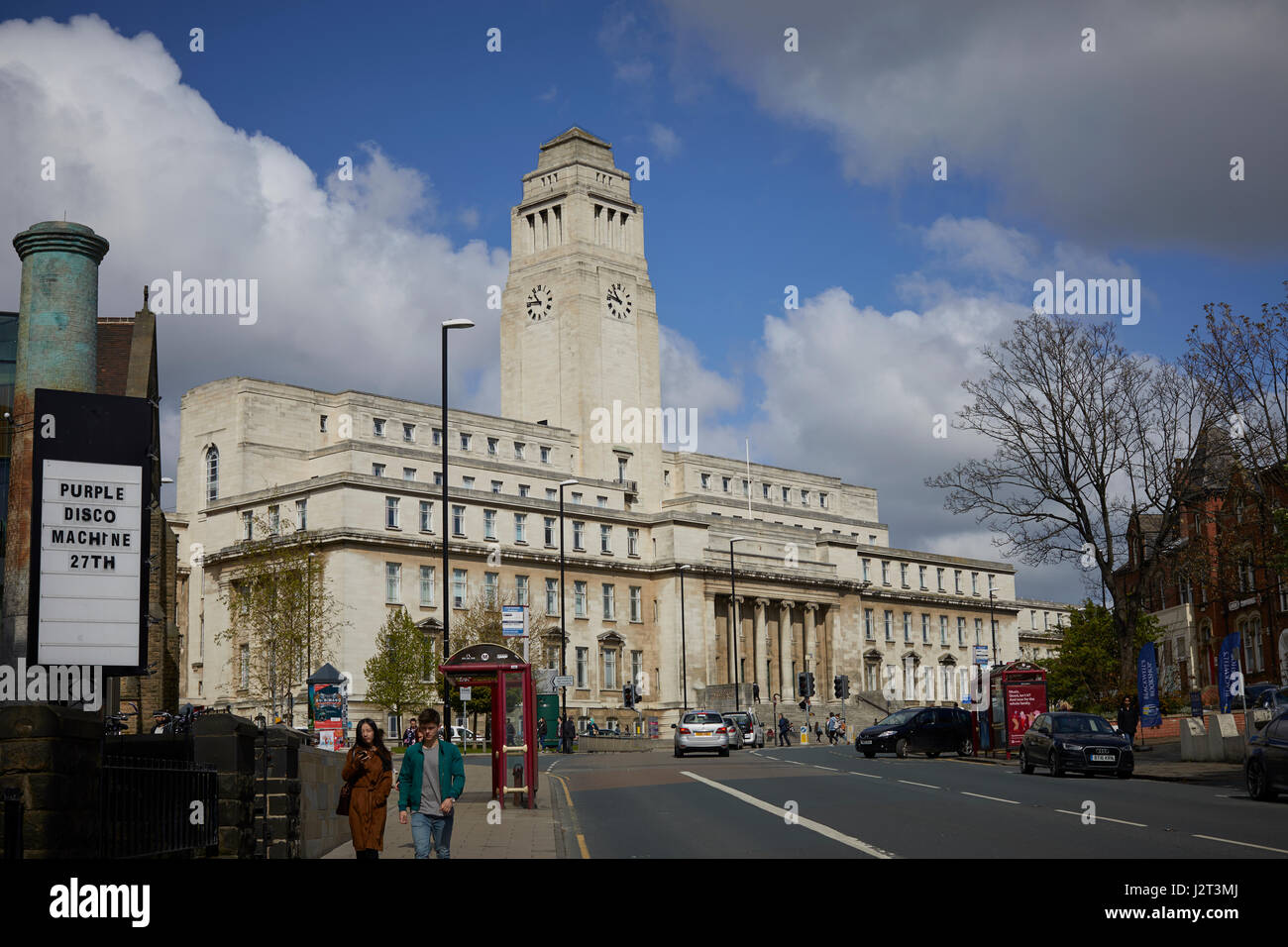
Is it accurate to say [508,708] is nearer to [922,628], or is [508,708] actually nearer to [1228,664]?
[1228,664]

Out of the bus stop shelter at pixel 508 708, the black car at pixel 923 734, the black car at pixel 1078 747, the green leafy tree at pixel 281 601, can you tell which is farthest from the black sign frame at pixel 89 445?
the black car at pixel 923 734

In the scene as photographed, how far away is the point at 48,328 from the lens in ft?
117

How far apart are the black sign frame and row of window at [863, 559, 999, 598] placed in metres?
102

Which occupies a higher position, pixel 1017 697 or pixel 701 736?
pixel 1017 697

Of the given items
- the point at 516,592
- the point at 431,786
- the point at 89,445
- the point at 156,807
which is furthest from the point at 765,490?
the point at 156,807

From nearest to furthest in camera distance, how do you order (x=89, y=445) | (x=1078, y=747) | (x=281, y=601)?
1. (x=89, y=445)
2. (x=1078, y=747)
3. (x=281, y=601)

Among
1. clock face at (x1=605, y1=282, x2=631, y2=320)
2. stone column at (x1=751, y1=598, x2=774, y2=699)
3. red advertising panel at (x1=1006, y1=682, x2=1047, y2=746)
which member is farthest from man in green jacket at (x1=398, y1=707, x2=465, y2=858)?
clock face at (x1=605, y1=282, x2=631, y2=320)

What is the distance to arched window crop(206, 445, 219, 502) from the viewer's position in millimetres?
95812

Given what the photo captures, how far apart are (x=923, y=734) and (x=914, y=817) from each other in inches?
1114

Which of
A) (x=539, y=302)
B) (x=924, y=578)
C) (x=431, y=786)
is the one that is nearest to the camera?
(x=431, y=786)

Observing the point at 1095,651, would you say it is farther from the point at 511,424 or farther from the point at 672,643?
the point at 511,424

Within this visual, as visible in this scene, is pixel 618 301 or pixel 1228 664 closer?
pixel 1228 664

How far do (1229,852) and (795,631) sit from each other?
4061 inches
